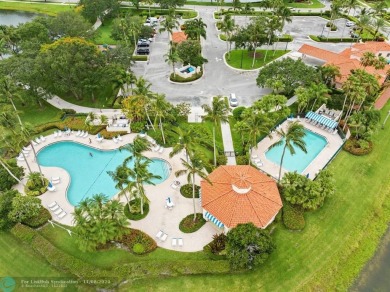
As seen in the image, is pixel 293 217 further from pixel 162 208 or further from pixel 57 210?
pixel 57 210

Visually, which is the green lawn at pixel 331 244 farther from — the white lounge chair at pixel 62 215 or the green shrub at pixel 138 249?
the white lounge chair at pixel 62 215

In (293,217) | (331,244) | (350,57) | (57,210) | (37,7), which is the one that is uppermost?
(350,57)

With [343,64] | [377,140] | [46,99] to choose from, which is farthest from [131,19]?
[377,140]

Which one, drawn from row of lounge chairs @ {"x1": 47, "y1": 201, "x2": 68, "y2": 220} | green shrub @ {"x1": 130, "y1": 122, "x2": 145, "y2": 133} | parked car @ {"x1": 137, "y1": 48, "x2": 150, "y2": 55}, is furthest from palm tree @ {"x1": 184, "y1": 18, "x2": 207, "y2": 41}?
row of lounge chairs @ {"x1": 47, "y1": 201, "x2": 68, "y2": 220}

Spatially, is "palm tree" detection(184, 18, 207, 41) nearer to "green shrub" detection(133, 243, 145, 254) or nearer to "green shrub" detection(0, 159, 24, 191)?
"green shrub" detection(0, 159, 24, 191)

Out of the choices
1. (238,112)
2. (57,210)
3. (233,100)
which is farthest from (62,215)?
(233,100)

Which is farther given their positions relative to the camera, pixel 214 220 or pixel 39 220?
pixel 39 220

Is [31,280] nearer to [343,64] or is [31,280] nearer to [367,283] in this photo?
[367,283]
